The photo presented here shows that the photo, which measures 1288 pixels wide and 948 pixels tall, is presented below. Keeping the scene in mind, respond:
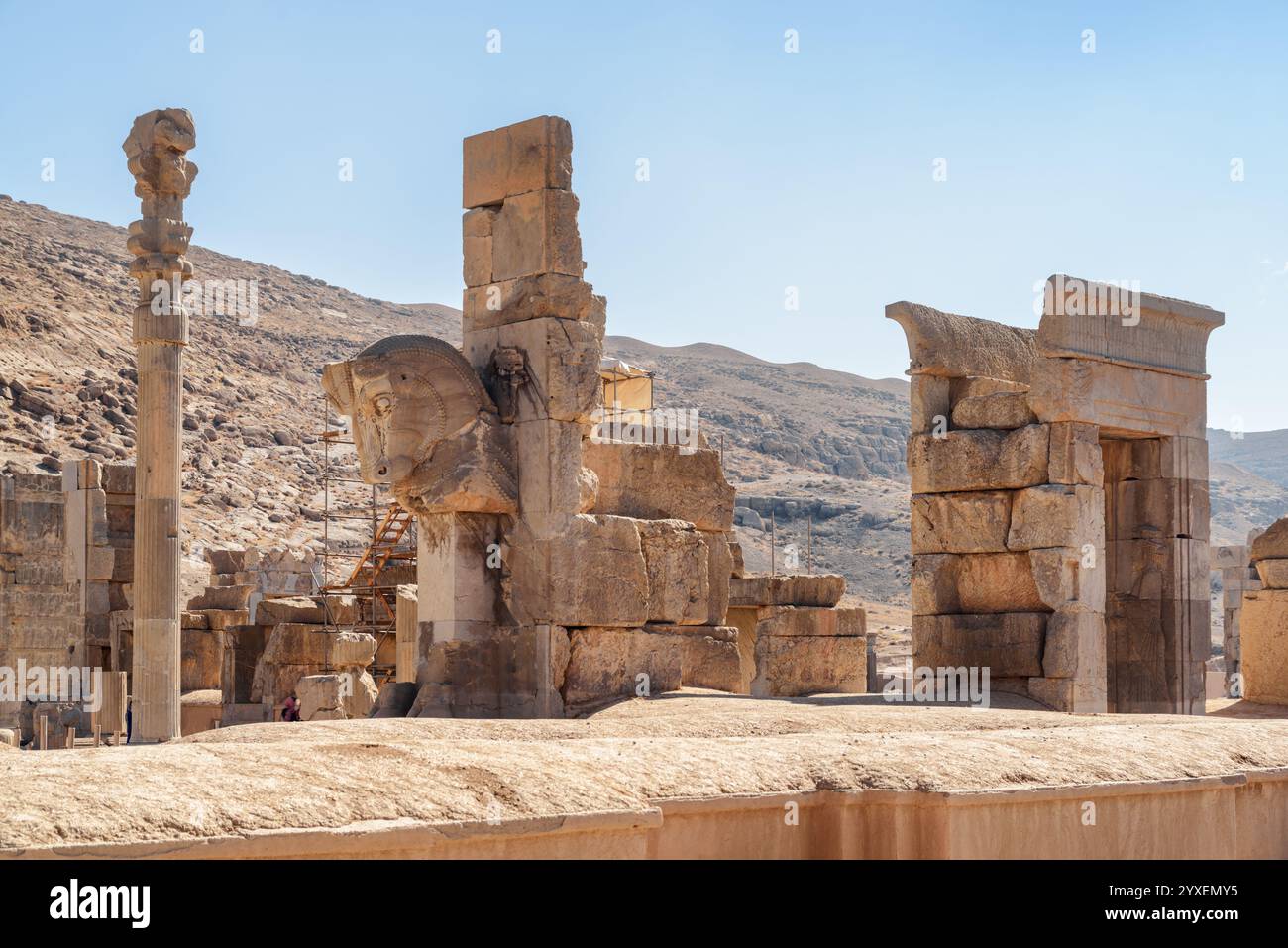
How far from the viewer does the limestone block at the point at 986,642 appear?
36.7 feet

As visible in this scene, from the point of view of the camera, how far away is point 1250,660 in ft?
41.4

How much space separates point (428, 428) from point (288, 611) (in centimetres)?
927

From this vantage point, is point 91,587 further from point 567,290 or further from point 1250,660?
point 1250,660

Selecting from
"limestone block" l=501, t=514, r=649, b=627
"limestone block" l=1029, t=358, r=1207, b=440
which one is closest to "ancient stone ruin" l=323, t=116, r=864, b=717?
"limestone block" l=501, t=514, r=649, b=627

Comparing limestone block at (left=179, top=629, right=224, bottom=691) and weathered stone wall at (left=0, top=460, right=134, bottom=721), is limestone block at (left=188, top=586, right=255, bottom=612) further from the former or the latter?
weathered stone wall at (left=0, top=460, right=134, bottom=721)

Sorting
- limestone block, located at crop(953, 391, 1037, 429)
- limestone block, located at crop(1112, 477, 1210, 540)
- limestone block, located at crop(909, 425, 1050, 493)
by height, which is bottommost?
limestone block, located at crop(1112, 477, 1210, 540)

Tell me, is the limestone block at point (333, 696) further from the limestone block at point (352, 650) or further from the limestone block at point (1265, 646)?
the limestone block at point (1265, 646)

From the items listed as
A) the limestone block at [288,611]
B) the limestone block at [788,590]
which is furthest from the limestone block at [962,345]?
the limestone block at [288,611]

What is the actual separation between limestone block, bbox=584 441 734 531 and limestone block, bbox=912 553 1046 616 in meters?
1.48

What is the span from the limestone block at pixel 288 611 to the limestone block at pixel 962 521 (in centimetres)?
859

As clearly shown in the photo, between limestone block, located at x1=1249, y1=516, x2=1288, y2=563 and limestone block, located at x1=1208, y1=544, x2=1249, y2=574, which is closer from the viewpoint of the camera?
limestone block, located at x1=1249, y1=516, x2=1288, y2=563

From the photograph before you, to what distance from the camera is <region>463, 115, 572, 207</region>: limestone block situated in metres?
10.1

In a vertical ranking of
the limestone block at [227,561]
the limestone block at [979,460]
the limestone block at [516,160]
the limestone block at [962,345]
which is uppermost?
the limestone block at [516,160]

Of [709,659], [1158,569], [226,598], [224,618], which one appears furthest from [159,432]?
[226,598]
